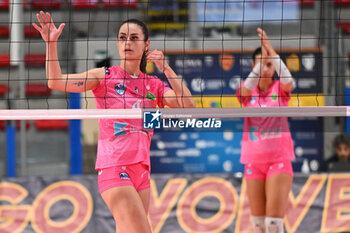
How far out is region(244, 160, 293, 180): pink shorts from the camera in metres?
5.49

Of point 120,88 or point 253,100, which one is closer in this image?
point 120,88

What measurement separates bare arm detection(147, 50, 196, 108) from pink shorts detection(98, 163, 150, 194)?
1.85 feet

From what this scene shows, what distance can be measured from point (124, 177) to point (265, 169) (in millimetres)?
1948

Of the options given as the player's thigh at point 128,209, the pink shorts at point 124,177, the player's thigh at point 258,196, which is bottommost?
the player's thigh at point 258,196

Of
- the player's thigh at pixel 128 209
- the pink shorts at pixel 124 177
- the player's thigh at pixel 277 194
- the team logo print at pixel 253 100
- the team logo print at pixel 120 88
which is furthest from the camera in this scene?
the team logo print at pixel 253 100

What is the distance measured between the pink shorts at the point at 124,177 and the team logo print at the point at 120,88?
1.85 ft

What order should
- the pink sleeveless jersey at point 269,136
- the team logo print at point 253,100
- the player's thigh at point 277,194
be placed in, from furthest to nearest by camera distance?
the team logo print at point 253,100, the pink sleeveless jersey at point 269,136, the player's thigh at point 277,194

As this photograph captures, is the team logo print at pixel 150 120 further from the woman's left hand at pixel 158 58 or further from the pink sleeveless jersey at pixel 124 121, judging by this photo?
the woman's left hand at pixel 158 58

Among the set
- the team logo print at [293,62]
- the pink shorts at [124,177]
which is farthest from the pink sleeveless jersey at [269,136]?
the team logo print at [293,62]

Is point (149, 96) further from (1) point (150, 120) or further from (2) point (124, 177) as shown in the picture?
(2) point (124, 177)

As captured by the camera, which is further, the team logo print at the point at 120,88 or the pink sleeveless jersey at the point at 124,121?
the team logo print at the point at 120,88

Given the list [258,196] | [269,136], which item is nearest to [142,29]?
[269,136]

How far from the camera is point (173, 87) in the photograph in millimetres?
4363

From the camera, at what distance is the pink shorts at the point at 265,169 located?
5.49 meters
